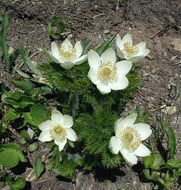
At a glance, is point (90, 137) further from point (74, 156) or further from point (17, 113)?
point (17, 113)

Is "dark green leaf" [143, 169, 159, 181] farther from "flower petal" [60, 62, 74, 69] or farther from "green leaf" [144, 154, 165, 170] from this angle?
"flower petal" [60, 62, 74, 69]

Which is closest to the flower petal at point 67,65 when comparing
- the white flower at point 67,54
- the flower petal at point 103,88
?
the white flower at point 67,54

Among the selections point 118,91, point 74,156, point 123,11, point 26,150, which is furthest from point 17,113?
point 123,11

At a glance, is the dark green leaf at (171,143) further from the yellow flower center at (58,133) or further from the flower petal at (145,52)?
the yellow flower center at (58,133)

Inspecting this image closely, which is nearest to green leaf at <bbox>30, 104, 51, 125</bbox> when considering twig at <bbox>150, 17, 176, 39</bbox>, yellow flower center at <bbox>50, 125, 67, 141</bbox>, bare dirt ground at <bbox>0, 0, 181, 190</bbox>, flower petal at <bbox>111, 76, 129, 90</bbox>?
yellow flower center at <bbox>50, 125, 67, 141</bbox>

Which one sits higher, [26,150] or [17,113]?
[17,113]

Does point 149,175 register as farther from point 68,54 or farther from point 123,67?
point 68,54

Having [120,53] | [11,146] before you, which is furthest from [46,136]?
[120,53]
